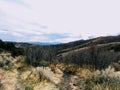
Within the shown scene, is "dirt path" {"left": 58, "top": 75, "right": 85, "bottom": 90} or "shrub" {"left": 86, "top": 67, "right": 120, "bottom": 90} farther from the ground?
"shrub" {"left": 86, "top": 67, "right": 120, "bottom": 90}

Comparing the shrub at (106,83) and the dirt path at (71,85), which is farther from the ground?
the shrub at (106,83)

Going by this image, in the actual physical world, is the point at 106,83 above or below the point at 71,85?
above

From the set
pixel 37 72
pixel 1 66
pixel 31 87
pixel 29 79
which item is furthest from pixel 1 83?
pixel 1 66

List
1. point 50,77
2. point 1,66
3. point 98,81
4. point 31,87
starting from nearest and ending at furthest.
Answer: point 31,87, point 98,81, point 50,77, point 1,66

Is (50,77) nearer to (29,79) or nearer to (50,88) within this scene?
(29,79)

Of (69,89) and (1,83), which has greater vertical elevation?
(1,83)

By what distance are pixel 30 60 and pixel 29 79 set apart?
1979 cm

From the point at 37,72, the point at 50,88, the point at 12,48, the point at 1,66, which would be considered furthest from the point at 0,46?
the point at 50,88

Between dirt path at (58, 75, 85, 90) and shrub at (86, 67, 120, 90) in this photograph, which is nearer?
shrub at (86, 67, 120, 90)

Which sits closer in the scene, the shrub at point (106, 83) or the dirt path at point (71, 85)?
the shrub at point (106, 83)

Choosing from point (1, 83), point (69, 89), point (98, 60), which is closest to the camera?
point (1, 83)

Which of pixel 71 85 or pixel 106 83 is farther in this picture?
pixel 71 85

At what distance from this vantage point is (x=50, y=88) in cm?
1595

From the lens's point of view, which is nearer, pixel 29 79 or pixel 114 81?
pixel 114 81
